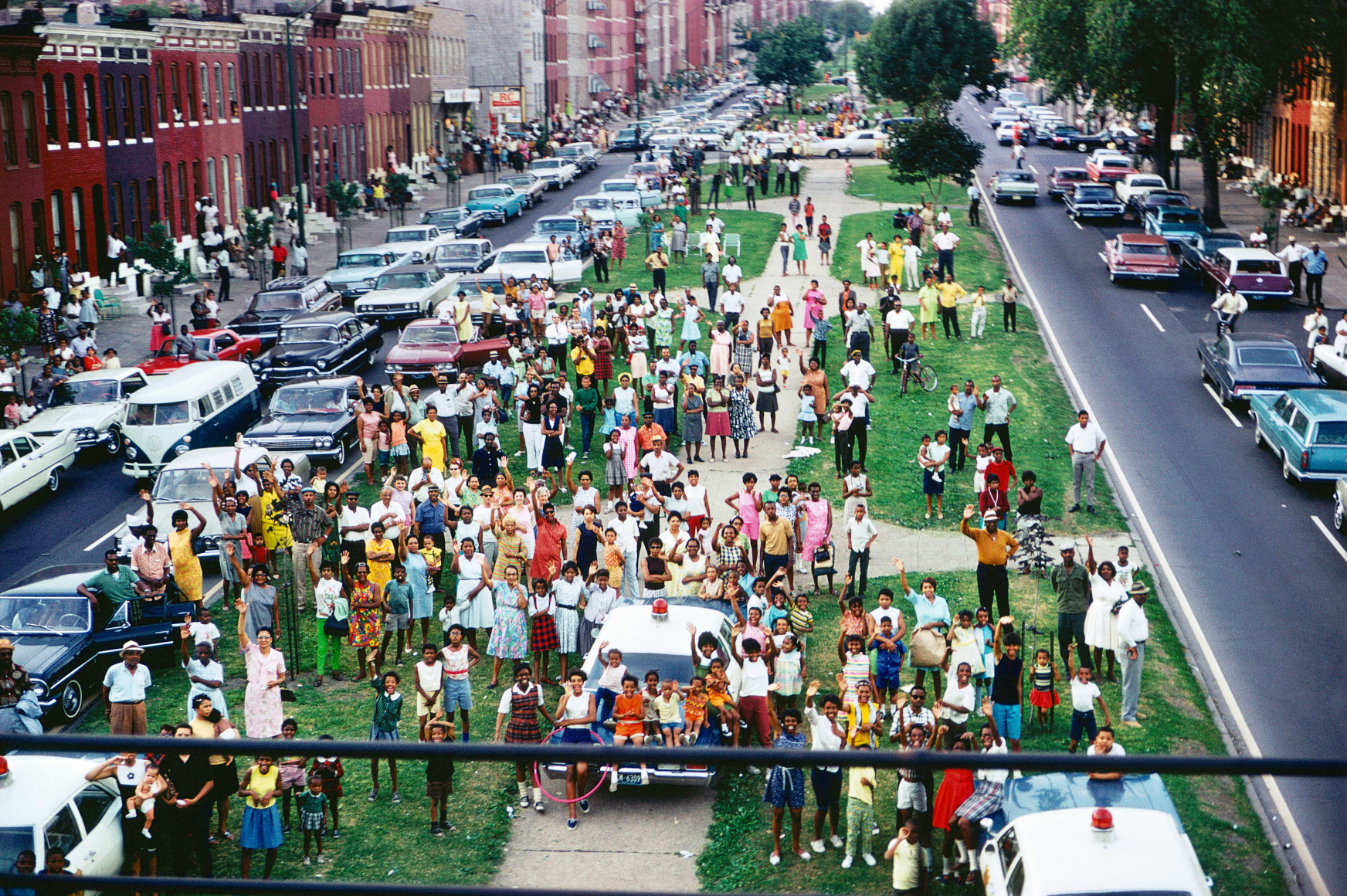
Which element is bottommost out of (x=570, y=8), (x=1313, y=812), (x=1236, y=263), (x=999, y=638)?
(x=1313, y=812)

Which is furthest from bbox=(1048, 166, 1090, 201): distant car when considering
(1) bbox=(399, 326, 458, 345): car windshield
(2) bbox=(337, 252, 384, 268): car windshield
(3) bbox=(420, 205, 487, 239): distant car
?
(1) bbox=(399, 326, 458, 345): car windshield

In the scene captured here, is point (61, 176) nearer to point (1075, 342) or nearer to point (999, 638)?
point (1075, 342)

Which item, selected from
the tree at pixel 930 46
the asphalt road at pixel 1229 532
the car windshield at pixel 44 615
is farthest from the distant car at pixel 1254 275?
the tree at pixel 930 46

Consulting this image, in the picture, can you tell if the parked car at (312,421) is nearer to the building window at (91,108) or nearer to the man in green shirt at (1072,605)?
the man in green shirt at (1072,605)

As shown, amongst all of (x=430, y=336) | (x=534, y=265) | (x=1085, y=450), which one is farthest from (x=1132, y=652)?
(x=534, y=265)

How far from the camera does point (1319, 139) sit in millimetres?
57719

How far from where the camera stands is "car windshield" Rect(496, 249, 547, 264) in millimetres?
43062

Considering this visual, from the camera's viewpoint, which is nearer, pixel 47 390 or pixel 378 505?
pixel 378 505

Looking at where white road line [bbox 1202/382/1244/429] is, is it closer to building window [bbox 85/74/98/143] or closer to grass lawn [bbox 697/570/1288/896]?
grass lawn [bbox 697/570/1288/896]

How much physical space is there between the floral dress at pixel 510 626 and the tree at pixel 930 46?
62.8 m

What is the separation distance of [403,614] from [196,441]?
948cm

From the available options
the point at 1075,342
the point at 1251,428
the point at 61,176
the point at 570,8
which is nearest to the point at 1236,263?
the point at 1075,342

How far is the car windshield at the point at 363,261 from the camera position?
44.3 meters

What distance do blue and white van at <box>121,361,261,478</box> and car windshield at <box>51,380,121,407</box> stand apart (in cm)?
174
